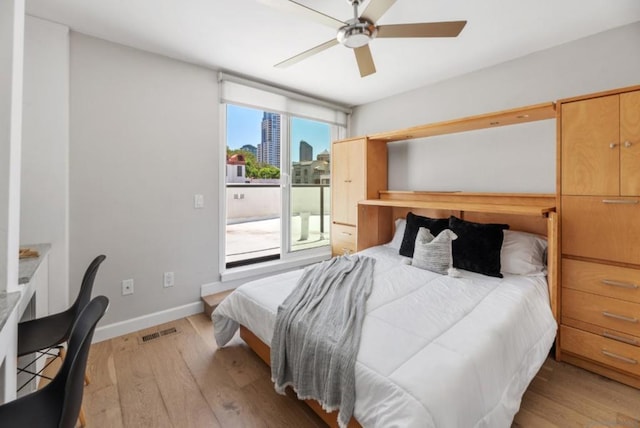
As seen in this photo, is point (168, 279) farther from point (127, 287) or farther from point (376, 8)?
point (376, 8)

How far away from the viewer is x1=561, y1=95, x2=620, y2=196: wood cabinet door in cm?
179

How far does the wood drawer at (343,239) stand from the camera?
11.3 ft

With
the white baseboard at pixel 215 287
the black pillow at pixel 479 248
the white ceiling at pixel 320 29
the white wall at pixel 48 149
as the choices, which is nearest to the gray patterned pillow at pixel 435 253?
the black pillow at pixel 479 248

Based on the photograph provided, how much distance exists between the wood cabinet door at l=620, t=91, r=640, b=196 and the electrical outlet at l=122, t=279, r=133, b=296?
362 centimetres

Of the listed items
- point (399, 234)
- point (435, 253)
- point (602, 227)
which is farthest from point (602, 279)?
point (399, 234)

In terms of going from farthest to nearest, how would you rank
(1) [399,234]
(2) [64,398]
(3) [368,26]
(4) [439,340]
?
(1) [399,234] → (3) [368,26] → (4) [439,340] → (2) [64,398]

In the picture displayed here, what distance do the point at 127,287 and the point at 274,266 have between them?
145cm

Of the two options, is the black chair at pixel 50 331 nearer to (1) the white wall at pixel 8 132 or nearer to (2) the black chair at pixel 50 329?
(2) the black chair at pixel 50 329

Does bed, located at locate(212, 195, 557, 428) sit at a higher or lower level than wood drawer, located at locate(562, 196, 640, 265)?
lower

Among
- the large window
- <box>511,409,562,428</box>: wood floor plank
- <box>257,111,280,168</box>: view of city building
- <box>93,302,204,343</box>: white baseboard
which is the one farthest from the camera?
<box>257,111,280,168</box>: view of city building

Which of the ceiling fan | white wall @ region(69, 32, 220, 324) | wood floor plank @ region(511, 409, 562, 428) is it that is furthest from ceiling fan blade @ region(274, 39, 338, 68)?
wood floor plank @ region(511, 409, 562, 428)

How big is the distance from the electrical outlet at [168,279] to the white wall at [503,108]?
8.63 ft

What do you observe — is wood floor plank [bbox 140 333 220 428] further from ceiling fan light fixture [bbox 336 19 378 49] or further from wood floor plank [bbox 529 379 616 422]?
ceiling fan light fixture [bbox 336 19 378 49]

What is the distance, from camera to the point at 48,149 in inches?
79.9
